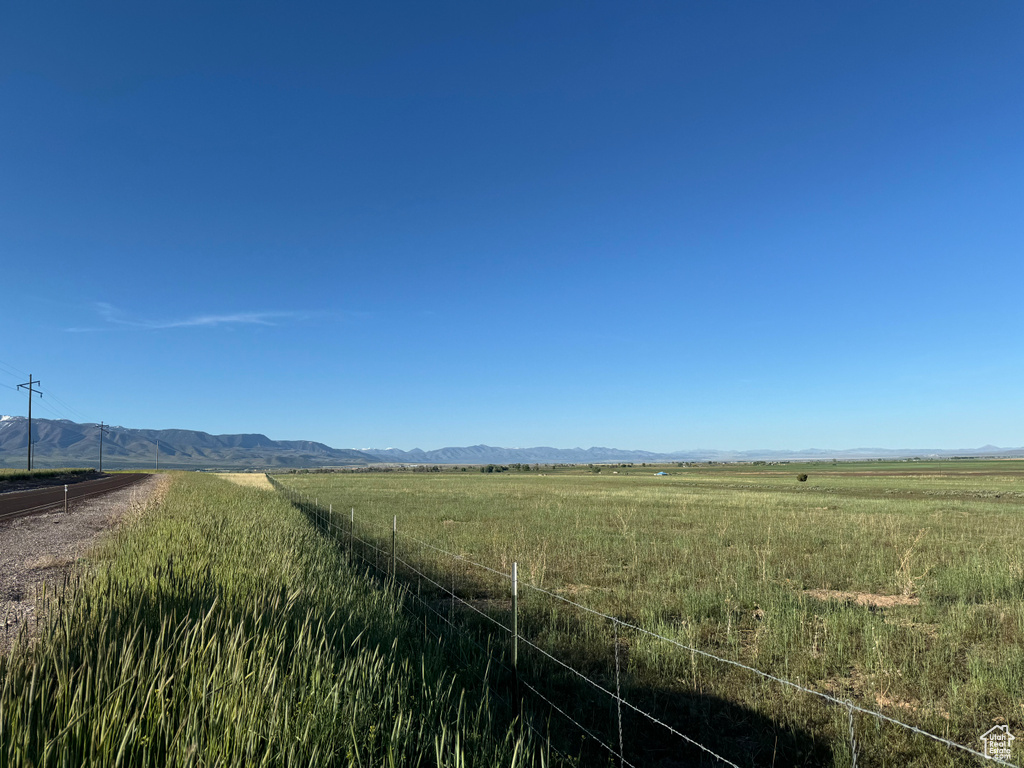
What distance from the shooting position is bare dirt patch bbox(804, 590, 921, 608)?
933cm

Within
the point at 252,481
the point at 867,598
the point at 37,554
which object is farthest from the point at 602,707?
the point at 252,481

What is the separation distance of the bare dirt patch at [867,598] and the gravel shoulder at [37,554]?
1089cm

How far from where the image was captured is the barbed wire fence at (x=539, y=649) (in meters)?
4.45

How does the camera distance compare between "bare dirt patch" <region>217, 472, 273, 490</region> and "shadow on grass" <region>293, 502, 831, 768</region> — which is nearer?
"shadow on grass" <region>293, 502, 831, 768</region>

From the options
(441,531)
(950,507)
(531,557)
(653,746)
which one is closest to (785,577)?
(531,557)

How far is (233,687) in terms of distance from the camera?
9.32 feet

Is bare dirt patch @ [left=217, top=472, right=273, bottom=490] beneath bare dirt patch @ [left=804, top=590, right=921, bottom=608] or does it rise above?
beneath

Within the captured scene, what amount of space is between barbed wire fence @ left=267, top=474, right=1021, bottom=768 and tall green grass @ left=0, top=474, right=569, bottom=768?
0.72 m

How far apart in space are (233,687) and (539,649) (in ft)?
12.5

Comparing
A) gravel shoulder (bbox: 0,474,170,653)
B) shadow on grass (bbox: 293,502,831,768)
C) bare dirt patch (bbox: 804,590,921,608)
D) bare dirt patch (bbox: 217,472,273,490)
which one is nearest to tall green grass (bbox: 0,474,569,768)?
shadow on grass (bbox: 293,502,831,768)

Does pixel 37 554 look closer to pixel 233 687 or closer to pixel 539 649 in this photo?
pixel 539 649

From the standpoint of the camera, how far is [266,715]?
9.17 ft

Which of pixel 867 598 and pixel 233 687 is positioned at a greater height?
pixel 233 687

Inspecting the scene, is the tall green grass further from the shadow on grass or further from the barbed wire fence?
the barbed wire fence
